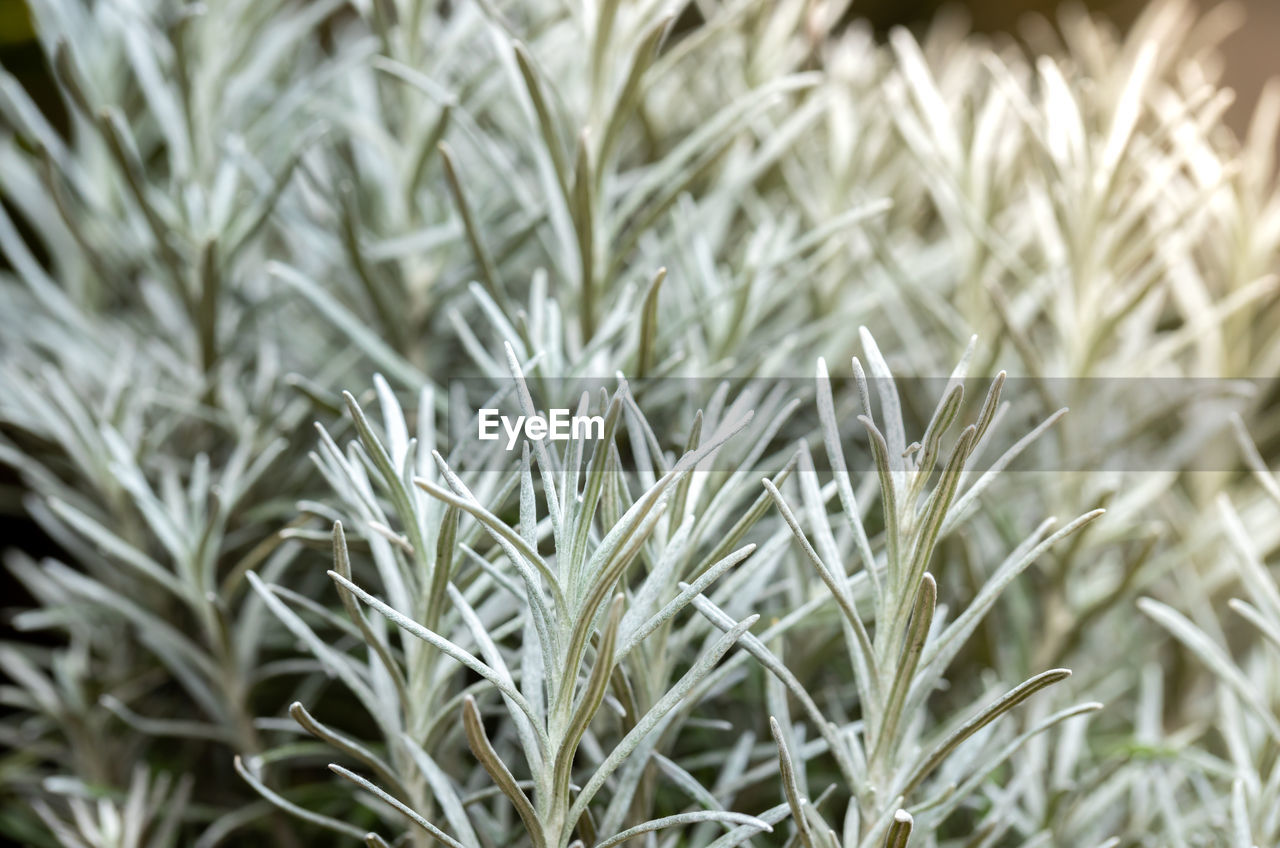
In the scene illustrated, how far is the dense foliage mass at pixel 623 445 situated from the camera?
0.25m

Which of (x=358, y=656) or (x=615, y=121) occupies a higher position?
(x=615, y=121)

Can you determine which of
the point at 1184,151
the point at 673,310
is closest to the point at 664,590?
the point at 673,310

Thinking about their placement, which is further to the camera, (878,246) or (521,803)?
(878,246)

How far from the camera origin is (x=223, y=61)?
46cm

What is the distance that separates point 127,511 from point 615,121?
0.25m

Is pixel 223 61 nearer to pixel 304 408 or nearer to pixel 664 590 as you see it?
pixel 304 408

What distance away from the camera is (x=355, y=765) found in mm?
358

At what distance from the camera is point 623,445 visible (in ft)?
1.26

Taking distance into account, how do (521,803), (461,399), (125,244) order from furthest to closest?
(125,244) < (461,399) < (521,803)

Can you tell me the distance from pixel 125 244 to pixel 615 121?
0.25 metres

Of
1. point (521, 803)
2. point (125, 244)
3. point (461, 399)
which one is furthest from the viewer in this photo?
point (125, 244)

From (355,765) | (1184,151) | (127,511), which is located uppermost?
(1184,151)

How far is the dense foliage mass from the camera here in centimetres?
25

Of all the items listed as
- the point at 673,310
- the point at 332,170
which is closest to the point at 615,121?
the point at 673,310
